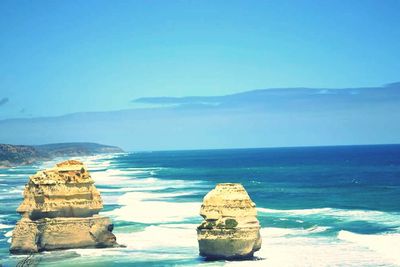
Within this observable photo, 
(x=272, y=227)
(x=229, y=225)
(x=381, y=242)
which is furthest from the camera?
(x=272, y=227)

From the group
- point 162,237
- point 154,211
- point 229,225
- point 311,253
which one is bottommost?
point 311,253

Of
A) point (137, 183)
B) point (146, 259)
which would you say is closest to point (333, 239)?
point (146, 259)

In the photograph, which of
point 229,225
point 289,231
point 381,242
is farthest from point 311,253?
point 289,231

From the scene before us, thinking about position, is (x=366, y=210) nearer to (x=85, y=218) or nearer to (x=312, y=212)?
(x=312, y=212)

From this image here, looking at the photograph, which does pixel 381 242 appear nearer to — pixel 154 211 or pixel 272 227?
pixel 272 227

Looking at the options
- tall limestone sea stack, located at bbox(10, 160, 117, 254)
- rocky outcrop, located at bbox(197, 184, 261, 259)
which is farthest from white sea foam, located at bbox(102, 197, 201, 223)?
rocky outcrop, located at bbox(197, 184, 261, 259)

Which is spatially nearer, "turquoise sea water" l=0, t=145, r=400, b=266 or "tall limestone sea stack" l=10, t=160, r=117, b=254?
"turquoise sea water" l=0, t=145, r=400, b=266

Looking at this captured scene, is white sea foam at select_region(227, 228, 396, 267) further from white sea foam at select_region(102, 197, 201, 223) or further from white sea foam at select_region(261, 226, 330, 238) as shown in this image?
white sea foam at select_region(102, 197, 201, 223)
